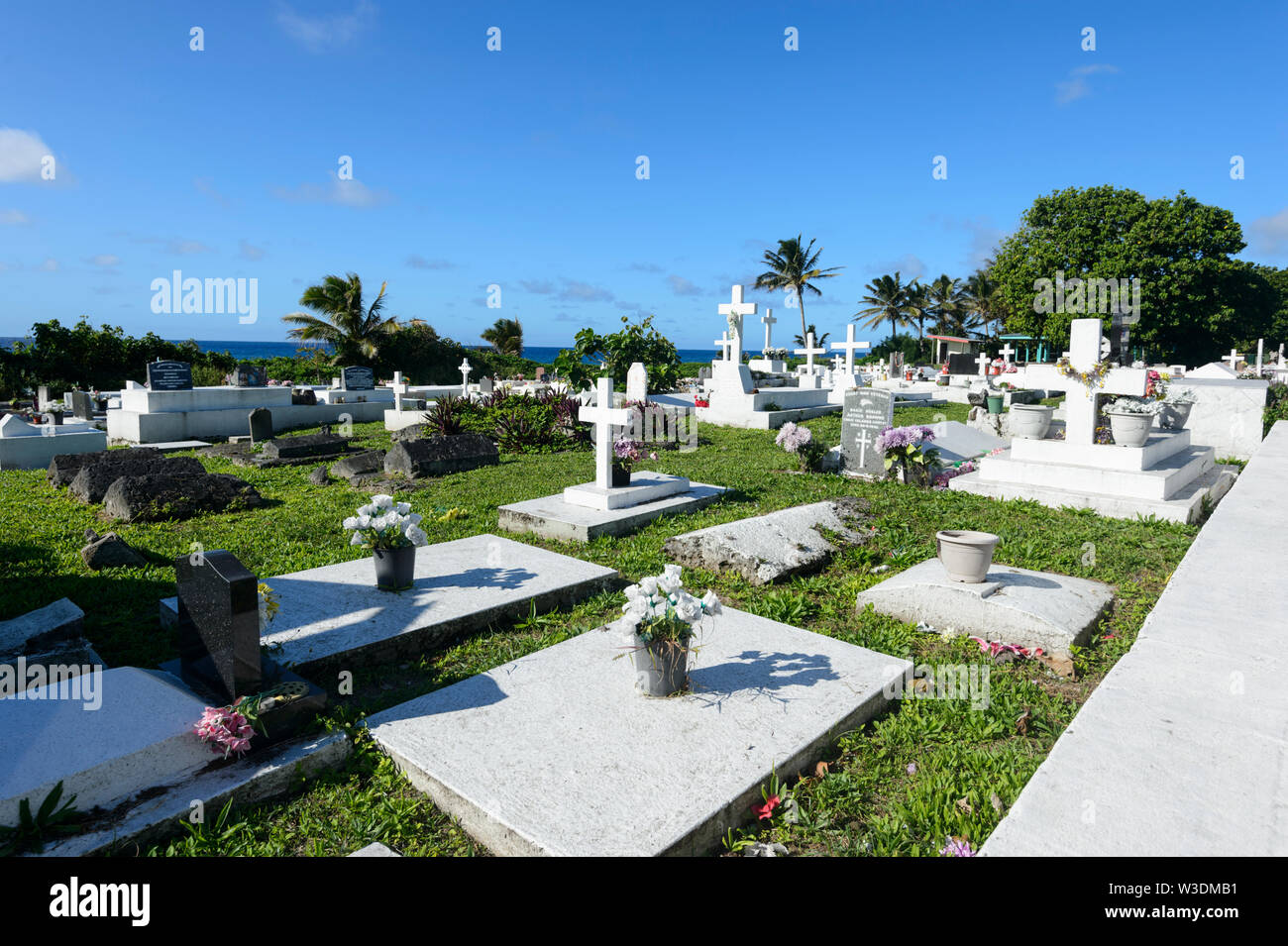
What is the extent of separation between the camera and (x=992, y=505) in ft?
27.9

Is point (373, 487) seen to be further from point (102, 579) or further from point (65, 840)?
point (65, 840)

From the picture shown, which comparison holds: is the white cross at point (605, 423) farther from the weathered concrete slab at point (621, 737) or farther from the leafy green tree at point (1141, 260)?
the leafy green tree at point (1141, 260)

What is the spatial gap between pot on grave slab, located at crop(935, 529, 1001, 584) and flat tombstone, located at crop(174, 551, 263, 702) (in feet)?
14.3

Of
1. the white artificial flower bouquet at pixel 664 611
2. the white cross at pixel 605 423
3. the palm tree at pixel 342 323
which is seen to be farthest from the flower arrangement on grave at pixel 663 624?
the palm tree at pixel 342 323

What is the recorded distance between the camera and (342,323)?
29.3 metres

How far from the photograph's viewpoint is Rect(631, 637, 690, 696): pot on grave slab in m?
3.77

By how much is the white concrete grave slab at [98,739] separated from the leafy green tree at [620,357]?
444 inches

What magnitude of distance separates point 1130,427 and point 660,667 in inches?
304

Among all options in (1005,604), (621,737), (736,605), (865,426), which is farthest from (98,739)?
(865,426)

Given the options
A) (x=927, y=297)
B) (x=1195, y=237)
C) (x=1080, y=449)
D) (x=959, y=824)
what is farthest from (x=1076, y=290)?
(x=959, y=824)

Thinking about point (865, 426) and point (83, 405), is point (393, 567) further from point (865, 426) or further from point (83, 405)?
point (83, 405)

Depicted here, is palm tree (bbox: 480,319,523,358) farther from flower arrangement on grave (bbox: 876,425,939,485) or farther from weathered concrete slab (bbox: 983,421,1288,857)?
weathered concrete slab (bbox: 983,421,1288,857)
